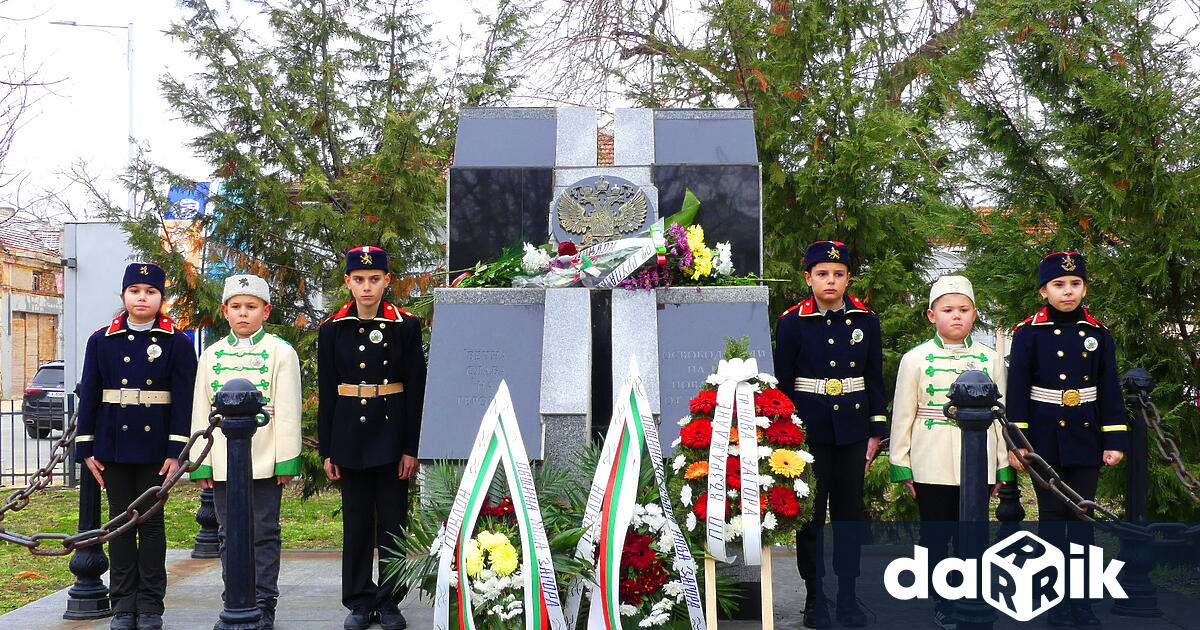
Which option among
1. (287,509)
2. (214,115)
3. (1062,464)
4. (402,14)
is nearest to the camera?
(1062,464)

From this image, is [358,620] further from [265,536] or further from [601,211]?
[601,211]

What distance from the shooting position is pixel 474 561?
167 inches

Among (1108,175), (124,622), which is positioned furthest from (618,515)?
(1108,175)

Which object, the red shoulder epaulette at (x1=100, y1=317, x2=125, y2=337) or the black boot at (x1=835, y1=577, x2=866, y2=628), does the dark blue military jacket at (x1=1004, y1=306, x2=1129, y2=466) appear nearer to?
the black boot at (x1=835, y1=577, x2=866, y2=628)

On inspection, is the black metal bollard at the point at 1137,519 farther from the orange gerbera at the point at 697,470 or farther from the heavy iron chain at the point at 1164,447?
the orange gerbera at the point at 697,470

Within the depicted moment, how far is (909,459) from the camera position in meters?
5.08

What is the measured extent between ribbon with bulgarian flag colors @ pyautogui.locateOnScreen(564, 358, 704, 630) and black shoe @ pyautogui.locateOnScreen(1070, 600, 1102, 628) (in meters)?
1.86

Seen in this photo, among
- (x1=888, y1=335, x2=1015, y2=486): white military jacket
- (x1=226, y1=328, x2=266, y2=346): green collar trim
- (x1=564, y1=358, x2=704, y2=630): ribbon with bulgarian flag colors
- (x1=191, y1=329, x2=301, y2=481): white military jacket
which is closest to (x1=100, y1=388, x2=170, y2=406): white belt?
(x1=191, y1=329, x2=301, y2=481): white military jacket

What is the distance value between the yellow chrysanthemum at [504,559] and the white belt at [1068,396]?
2.71 meters

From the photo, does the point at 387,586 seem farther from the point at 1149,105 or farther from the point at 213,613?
the point at 1149,105

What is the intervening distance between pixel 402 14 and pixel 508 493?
625cm

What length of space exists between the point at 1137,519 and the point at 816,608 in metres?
1.74

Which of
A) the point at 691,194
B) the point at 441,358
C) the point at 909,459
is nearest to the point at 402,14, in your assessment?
the point at 691,194

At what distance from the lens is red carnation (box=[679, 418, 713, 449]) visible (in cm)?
433
